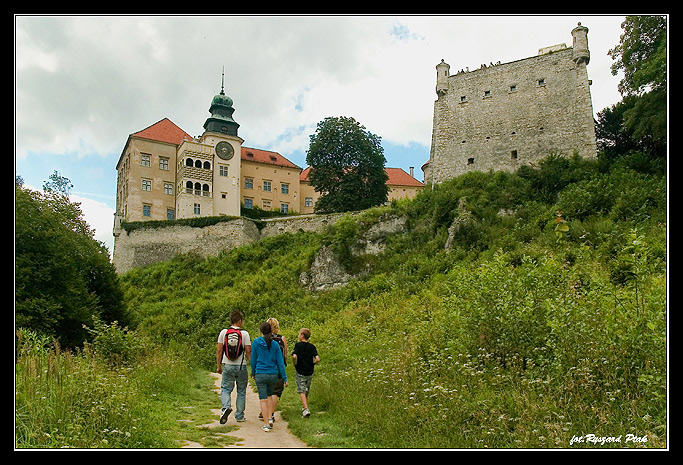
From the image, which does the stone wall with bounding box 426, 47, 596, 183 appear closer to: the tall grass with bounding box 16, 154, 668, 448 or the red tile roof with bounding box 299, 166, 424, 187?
the tall grass with bounding box 16, 154, 668, 448

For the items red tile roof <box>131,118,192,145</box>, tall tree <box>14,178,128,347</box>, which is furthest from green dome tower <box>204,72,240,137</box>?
tall tree <box>14,178,128,347</box>

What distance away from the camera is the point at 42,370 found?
20.8ft

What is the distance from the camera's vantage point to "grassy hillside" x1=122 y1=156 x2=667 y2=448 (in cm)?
585

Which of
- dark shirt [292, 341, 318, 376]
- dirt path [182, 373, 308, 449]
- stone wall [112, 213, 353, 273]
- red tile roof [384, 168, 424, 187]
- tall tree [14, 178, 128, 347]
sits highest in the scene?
red tile roof [384, 168, 424, 187]

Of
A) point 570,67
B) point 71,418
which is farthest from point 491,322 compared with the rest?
point 570,67

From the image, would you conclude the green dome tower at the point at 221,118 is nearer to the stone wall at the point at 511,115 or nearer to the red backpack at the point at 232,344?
the stone wall at the point at 511,115

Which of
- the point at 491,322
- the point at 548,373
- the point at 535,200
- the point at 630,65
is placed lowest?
the point at 548,373

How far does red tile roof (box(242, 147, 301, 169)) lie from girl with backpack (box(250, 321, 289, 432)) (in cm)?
4323

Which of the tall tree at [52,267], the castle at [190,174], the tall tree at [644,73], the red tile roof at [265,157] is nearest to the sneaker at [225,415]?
the tall tree at [52,267]

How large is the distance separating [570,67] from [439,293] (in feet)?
54.2

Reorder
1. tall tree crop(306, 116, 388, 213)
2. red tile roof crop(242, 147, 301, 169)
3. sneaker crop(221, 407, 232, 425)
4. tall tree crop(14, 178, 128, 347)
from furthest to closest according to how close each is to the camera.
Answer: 1. red tile roof crop(242, 147, 301, 169)
2. tall tree crop(306, 116, 388, 213)
3. tall tree crop(14, 178, 128, 347)
4. sneaker crop(221, 407, 232, 425)

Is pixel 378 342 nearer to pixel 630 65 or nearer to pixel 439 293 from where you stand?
pixel 439 293

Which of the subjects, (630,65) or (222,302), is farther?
(222,302)

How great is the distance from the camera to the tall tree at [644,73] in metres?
18.9
